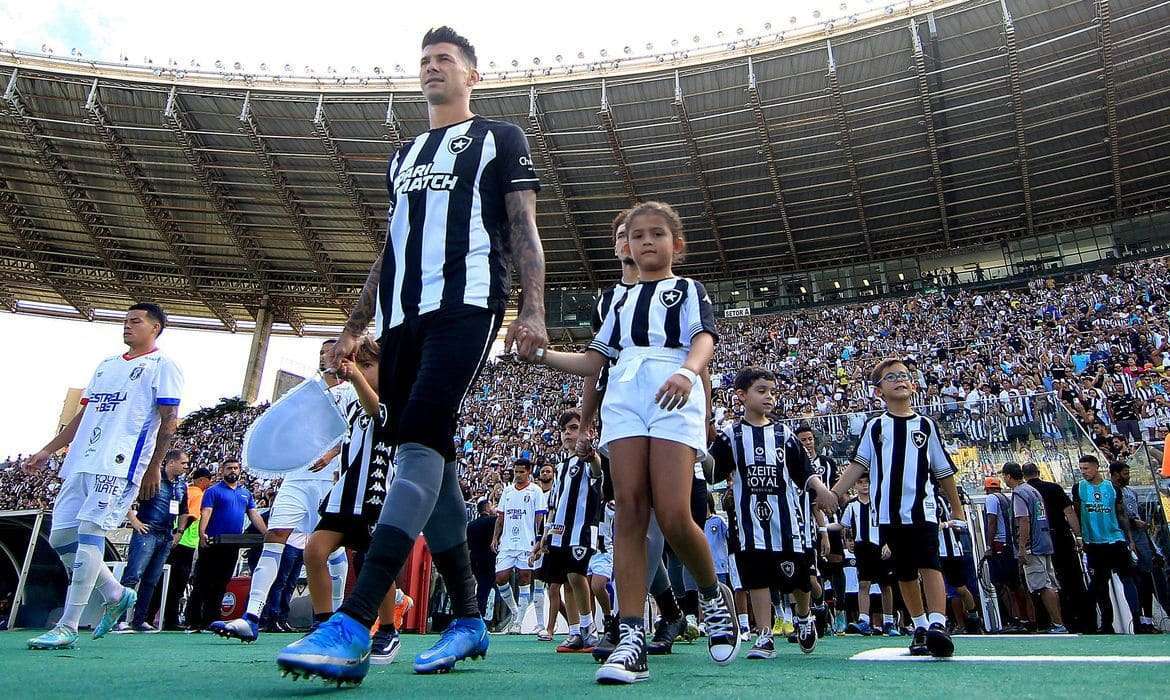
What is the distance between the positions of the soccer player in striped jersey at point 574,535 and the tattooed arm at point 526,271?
10.1ft

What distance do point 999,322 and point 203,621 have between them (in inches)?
879

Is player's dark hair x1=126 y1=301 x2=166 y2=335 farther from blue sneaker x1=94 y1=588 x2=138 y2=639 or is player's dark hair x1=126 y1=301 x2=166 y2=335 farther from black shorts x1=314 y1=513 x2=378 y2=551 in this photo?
black shorts x1=314 y1=513 x2=378 y2=551

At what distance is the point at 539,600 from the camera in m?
9.16

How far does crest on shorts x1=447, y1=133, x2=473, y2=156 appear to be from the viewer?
2598 mm

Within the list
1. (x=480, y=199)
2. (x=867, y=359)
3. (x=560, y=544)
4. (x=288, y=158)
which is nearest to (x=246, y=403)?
(x=288, y=158)

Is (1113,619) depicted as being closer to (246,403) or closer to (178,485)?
(178,485)

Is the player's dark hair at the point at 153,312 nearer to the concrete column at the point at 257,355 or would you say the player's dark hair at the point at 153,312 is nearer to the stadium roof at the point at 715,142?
the stadium roof at the point at 715,142

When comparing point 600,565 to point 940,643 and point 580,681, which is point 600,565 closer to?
point 940,643

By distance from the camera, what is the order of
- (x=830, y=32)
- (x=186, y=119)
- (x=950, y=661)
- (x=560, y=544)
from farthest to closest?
(x=186, y=119) → (x=830, y=32) → (x=560, y=544) → (x=950, y=661)

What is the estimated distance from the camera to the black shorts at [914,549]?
12.2ft

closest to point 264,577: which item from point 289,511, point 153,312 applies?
point 289,511

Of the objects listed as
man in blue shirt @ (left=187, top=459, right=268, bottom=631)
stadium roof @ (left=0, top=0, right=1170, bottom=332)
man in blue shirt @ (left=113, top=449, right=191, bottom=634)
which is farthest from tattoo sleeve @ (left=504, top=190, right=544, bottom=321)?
stadium roof @ (left=0, top=0, right=1170, bottom=332)

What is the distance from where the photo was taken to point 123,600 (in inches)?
177

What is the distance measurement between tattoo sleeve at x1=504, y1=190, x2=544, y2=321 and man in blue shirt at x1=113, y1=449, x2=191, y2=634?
6.22 meters
